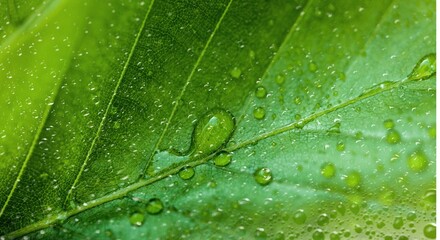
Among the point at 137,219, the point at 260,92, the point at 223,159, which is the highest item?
the point at 260,92

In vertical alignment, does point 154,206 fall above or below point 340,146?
below

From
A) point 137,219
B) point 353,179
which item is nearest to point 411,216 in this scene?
point 353,179

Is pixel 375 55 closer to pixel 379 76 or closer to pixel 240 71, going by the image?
pixel 379 76

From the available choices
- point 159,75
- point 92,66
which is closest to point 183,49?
point 159,75

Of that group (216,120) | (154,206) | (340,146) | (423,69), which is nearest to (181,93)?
(216,120)

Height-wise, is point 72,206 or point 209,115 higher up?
point 209,115

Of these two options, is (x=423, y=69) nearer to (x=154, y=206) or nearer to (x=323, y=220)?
(x=323, y=220)

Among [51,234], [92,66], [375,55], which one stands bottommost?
[51,234]
